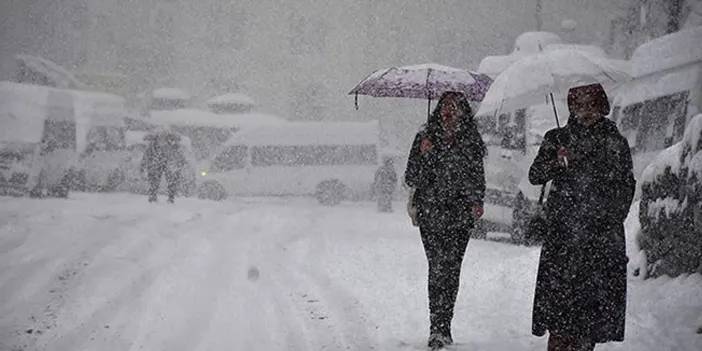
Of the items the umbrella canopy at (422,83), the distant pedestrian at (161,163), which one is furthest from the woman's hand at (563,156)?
the distant pedestrian at (161,163)

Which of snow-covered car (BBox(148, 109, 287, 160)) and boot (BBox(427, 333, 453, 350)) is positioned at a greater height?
snow-covered car (BBox(148, 109, 287, 160))

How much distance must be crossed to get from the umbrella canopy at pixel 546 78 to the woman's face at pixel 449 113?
1.56m

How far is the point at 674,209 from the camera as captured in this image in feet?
21.4

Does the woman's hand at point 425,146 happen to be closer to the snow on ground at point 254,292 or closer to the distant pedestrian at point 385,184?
the snow on ground at point 254,292

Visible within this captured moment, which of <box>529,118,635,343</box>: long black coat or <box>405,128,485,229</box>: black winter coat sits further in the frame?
<box>405,128,485,229</box>: black winter coat

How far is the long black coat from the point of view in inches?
164

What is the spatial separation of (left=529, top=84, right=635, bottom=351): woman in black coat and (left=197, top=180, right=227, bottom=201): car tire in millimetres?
16024

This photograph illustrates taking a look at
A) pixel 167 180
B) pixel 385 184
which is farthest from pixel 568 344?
pixel 385 184

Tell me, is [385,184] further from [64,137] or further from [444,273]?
[444,273]

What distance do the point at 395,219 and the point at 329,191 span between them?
4095mm

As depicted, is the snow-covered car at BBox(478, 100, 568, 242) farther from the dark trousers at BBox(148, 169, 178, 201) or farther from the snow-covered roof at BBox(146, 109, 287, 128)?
the snow-covered roof at BBox(146, 109, 287, 128)

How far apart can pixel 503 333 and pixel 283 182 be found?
1389 centimetres

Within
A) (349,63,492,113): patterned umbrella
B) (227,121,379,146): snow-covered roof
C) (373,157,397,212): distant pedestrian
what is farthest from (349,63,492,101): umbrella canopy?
(227,121,379,146): snow-covered roof

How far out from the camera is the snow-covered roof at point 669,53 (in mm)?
11039
